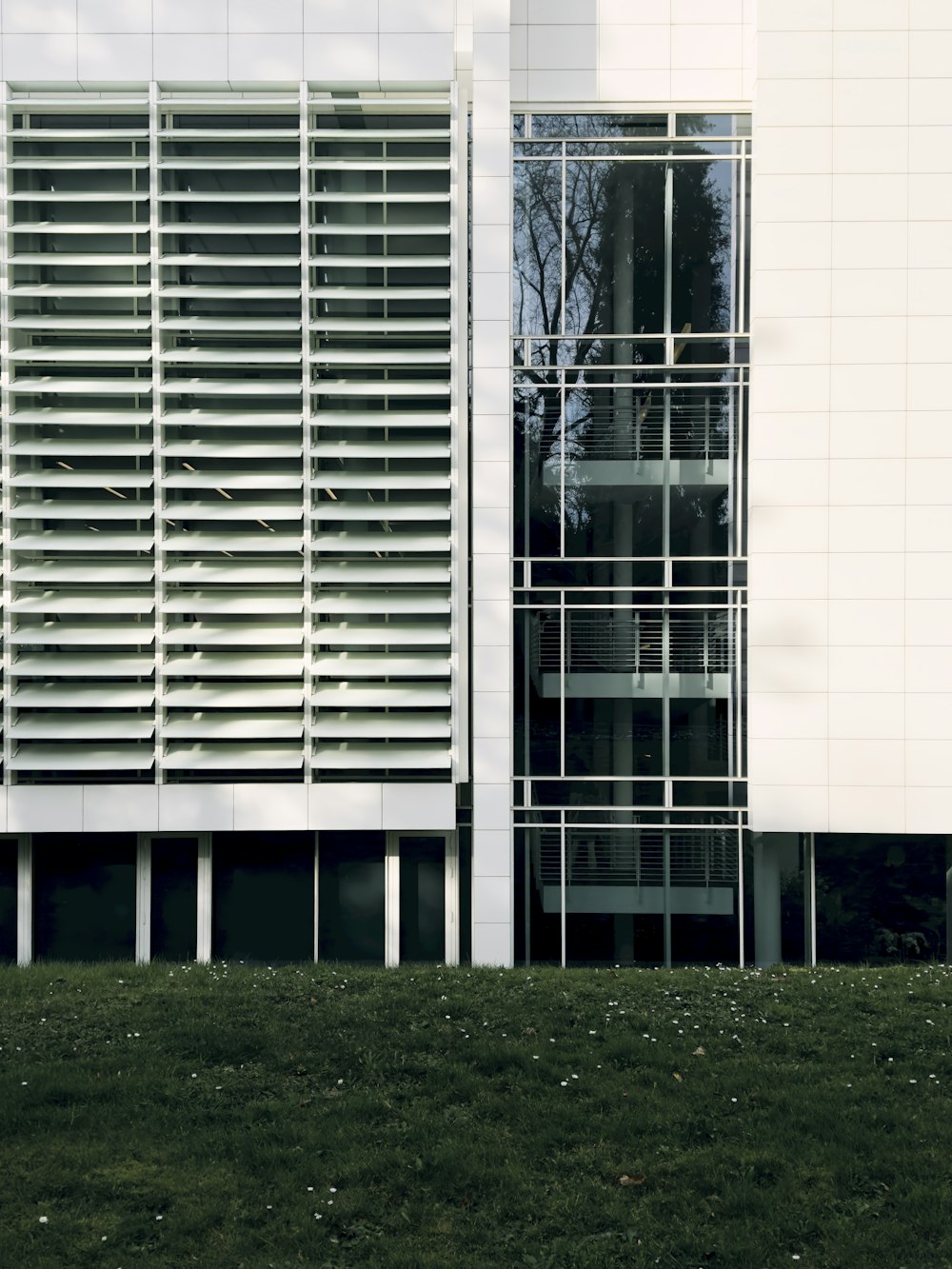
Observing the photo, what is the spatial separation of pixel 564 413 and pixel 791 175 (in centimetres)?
362

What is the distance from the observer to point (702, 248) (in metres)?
12.3

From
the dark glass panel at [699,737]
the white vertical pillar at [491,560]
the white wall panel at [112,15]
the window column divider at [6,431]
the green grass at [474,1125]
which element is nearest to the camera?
the green grass at [474,1125]

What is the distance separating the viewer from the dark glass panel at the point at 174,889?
1218cm

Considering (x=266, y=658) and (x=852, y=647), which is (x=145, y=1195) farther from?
(x=852, y=647)

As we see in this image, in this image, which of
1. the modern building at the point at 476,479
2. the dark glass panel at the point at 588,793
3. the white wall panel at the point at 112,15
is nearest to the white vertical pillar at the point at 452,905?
the modern building at the point at 476,479

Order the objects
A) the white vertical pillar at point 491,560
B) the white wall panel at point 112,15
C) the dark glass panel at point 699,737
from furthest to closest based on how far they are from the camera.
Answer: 1. the dark glass panel at point 699,737
2. the white vertical pillar at point 491,560
3. the white wall panel at point 112,15

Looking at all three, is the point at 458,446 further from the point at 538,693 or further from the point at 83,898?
the point at 83,898

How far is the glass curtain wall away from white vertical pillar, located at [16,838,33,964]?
18.7 ft

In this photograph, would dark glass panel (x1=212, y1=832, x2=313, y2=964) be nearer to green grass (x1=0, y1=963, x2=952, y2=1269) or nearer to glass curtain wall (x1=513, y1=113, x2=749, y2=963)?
green grass (x1=0, y1=963, x2=952, y2=1269)

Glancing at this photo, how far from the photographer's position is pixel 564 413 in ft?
40.6

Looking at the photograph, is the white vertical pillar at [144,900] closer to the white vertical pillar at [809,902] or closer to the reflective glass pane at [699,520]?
the reflective glass pane at [699,520]

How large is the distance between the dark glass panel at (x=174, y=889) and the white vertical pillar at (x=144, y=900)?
0.06 m

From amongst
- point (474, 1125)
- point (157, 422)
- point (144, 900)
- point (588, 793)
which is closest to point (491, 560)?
point (588, 793)

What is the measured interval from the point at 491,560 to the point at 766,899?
5.14 m
